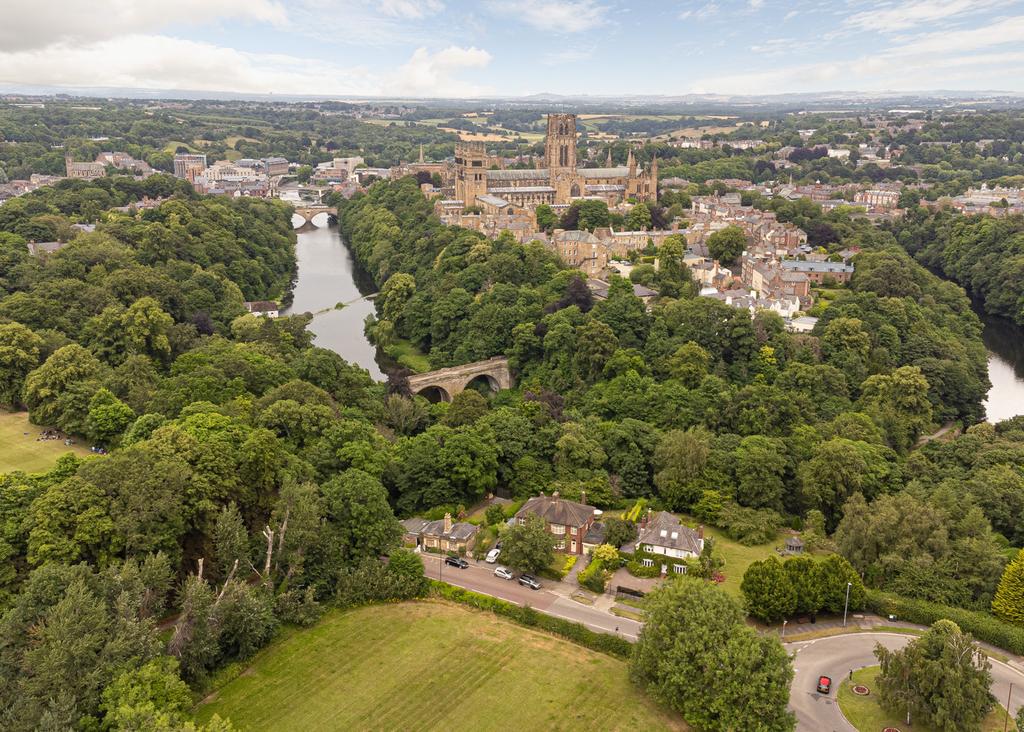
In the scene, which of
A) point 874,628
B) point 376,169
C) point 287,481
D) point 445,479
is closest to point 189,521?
A: point 287,481

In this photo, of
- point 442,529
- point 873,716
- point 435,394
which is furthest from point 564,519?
→ point 435,394

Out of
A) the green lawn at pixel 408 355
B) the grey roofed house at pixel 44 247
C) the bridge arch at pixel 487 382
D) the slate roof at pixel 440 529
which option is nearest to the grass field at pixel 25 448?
the slate roof at pixel 440 529

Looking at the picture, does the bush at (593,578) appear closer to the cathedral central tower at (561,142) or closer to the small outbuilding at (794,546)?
the small outbuilding at (794,546)

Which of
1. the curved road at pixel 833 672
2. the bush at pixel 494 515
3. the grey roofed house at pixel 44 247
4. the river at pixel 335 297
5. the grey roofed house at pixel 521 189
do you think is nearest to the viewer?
the curved road at pixel 833 672

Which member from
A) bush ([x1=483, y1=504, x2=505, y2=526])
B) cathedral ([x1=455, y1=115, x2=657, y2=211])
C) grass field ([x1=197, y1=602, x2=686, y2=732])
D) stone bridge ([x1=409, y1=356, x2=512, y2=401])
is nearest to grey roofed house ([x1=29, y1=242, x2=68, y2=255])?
stone bridge ([x1=409, y1=356, x2=512, y2=401])

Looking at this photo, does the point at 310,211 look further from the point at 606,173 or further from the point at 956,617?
the point at 956,617
